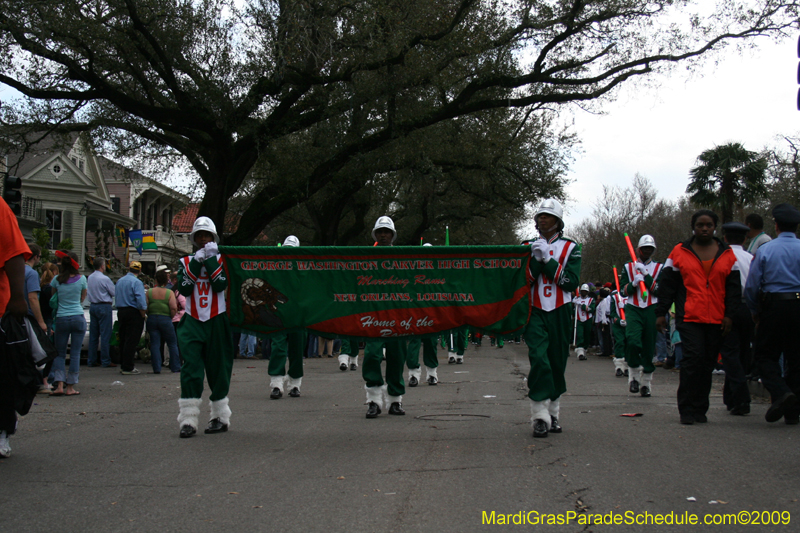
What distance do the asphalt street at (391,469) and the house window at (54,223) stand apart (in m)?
30.9

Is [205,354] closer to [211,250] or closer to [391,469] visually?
[211,250]

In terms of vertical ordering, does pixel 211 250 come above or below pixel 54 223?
below

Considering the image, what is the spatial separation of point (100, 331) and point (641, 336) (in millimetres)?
10340

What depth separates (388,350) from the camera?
7.94 metres

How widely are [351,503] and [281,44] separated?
51.3ft

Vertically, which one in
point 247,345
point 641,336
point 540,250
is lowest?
point 247,345

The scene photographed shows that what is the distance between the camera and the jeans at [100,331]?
14510mm

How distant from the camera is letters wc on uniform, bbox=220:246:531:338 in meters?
7.22

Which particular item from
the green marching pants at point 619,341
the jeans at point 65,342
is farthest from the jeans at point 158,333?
the green marching pants at point 619,341

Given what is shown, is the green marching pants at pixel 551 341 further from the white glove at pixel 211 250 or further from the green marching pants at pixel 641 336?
the green marching pants at pixel 641 336

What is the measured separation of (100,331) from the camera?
49.7ft

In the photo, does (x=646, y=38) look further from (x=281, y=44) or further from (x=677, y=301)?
(x=677, y=301)

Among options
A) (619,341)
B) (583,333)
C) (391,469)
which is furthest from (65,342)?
(583,333)

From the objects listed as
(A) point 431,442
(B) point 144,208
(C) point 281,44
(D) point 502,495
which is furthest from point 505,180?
(B) point 144,208
